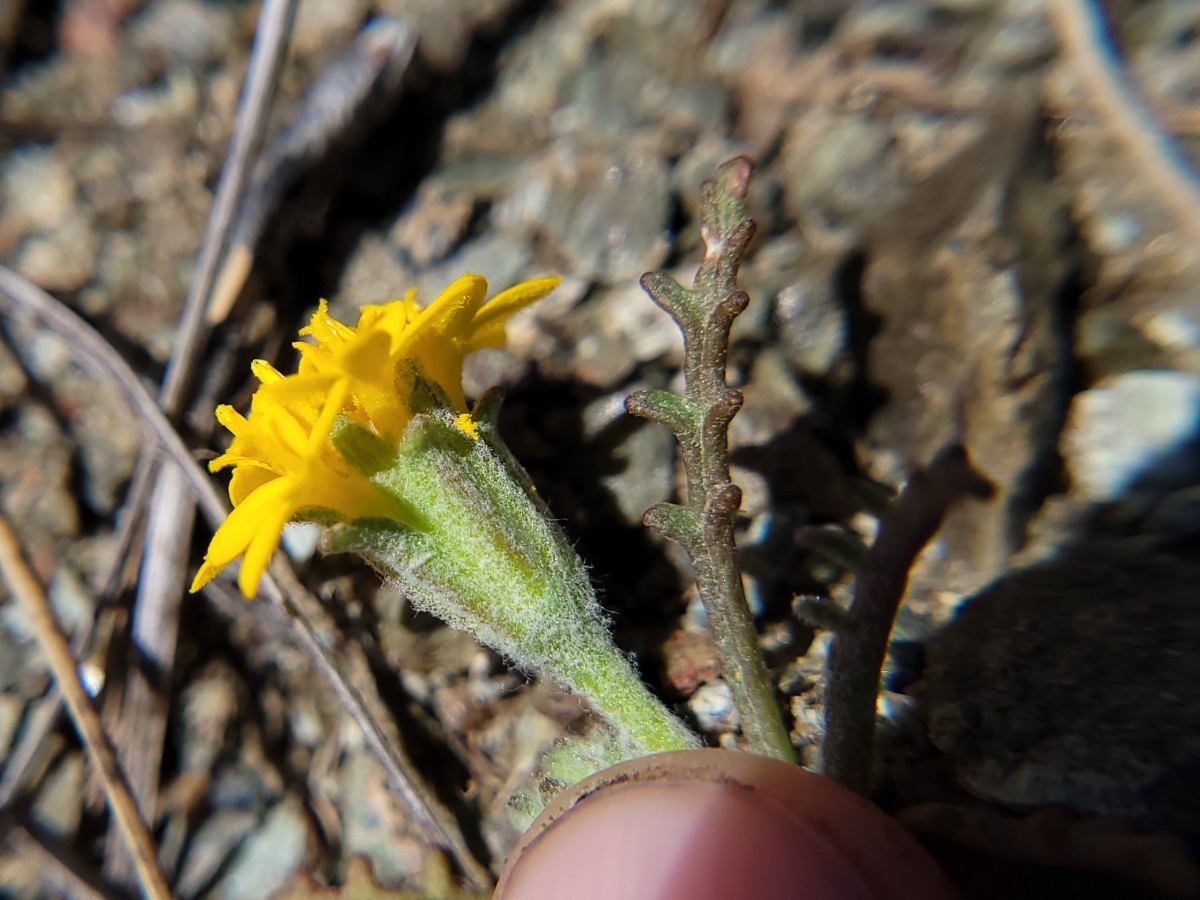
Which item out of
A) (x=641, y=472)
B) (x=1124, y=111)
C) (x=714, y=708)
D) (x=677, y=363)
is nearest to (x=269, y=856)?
(x=714, y=708)

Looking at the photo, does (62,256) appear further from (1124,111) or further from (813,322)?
(1124,111)

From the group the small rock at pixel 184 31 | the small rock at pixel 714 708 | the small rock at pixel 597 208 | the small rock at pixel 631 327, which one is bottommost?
the small rock at pixel 714 708

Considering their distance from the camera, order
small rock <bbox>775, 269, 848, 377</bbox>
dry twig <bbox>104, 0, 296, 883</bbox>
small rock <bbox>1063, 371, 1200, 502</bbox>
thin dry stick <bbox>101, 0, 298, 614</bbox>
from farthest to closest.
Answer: thin dry stick <bbox>101, 0, 298, 614</bbox>
dry twig <bbox>104, 0, 296, 883</bbox>
small rock <bbox>775, 269, 848, 377</bbox>
small rock <bbox>1063, 371, 1200, 502</bbox>

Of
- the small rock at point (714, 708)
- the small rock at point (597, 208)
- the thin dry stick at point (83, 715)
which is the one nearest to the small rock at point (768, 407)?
the small rock at point (597, 208)

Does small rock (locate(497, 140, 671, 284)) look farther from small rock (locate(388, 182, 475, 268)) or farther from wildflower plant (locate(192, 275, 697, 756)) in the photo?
wildflower plant (locate(192, 275, 697, 756))

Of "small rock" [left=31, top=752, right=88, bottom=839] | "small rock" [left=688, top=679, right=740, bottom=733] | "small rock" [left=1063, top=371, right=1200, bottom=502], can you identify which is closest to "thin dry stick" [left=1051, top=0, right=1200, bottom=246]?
"small rock" [left=1063, top=371, right=1200, bottom=502]

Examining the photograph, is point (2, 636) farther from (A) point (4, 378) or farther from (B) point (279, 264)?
(B) point (279, 264)

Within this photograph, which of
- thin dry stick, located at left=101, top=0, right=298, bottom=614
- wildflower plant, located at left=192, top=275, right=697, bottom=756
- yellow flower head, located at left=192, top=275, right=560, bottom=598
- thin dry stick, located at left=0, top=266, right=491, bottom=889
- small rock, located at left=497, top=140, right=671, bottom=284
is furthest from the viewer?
thin dry stick, located at left=101, top=0, right=298, bottom=614

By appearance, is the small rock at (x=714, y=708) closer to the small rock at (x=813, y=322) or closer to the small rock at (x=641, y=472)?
the small rock at (x=641, y=472)

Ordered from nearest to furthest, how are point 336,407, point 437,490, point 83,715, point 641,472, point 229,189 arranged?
point 336,407
point 437,490
point 641,472
point 83,715
point 229,189
